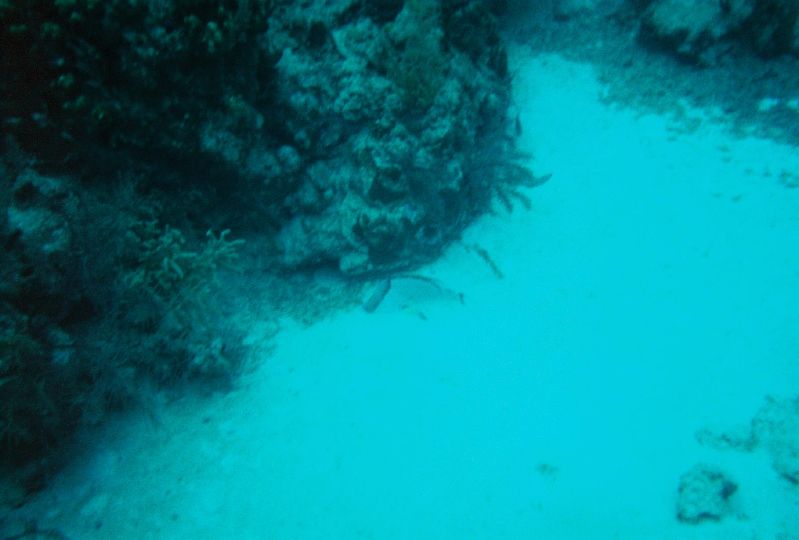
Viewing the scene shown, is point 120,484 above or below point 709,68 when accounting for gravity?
below

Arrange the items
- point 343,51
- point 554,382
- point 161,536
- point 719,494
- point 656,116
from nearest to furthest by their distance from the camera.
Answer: point 719,494
point 161,536
point 554,382
point 343,51
point 656,116

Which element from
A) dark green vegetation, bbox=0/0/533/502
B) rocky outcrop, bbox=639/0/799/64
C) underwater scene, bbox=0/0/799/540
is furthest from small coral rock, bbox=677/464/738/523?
rocky outcrop, bbox=639/0/799/64

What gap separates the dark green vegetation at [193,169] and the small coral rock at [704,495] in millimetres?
2664

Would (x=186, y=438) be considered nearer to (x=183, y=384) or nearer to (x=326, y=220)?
(x=183, y=384)

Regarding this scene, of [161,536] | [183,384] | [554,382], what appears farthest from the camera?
[183,384]

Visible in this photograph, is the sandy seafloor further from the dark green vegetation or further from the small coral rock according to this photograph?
the dark green vegetation

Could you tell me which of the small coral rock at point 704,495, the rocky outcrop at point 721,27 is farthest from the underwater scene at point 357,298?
the rocky outcrop at point 721,27

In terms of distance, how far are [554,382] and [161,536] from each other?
2915 mm

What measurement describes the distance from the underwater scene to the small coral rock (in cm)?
2

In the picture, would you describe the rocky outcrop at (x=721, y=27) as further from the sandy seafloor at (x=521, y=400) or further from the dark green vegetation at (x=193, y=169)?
the dark green vegetation at (x=193, y=169)

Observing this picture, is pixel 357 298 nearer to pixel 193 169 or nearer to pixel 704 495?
pixel 193 169

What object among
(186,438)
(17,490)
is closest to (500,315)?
(186,438)

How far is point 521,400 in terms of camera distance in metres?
3.52

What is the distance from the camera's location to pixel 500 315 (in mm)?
4098
